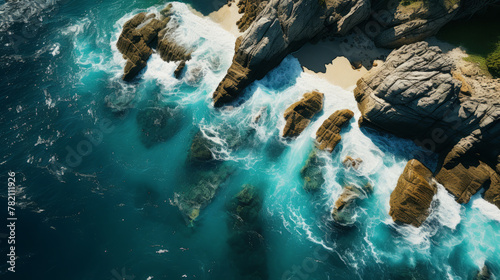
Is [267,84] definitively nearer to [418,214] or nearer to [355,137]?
[355,137]

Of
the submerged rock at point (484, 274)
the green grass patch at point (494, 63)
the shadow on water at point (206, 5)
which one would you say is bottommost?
the submerged rock at point (484, 274)

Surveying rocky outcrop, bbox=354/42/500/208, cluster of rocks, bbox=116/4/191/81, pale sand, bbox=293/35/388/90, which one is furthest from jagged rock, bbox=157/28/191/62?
rocky outcrop, bbox=354/42/500/208

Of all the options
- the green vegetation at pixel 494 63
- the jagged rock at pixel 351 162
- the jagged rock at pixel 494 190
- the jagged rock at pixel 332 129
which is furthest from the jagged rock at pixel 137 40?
the jagged rock at pixel 494 190

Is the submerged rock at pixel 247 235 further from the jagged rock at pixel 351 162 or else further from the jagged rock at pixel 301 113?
the jagged rock at pixel 351 162

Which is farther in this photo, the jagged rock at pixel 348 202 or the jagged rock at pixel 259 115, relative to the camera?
the jagged rock at pixel 259 115

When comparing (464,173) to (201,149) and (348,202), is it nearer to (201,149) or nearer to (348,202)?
(348,202)

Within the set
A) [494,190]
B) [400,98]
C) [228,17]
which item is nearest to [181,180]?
[400,98]
